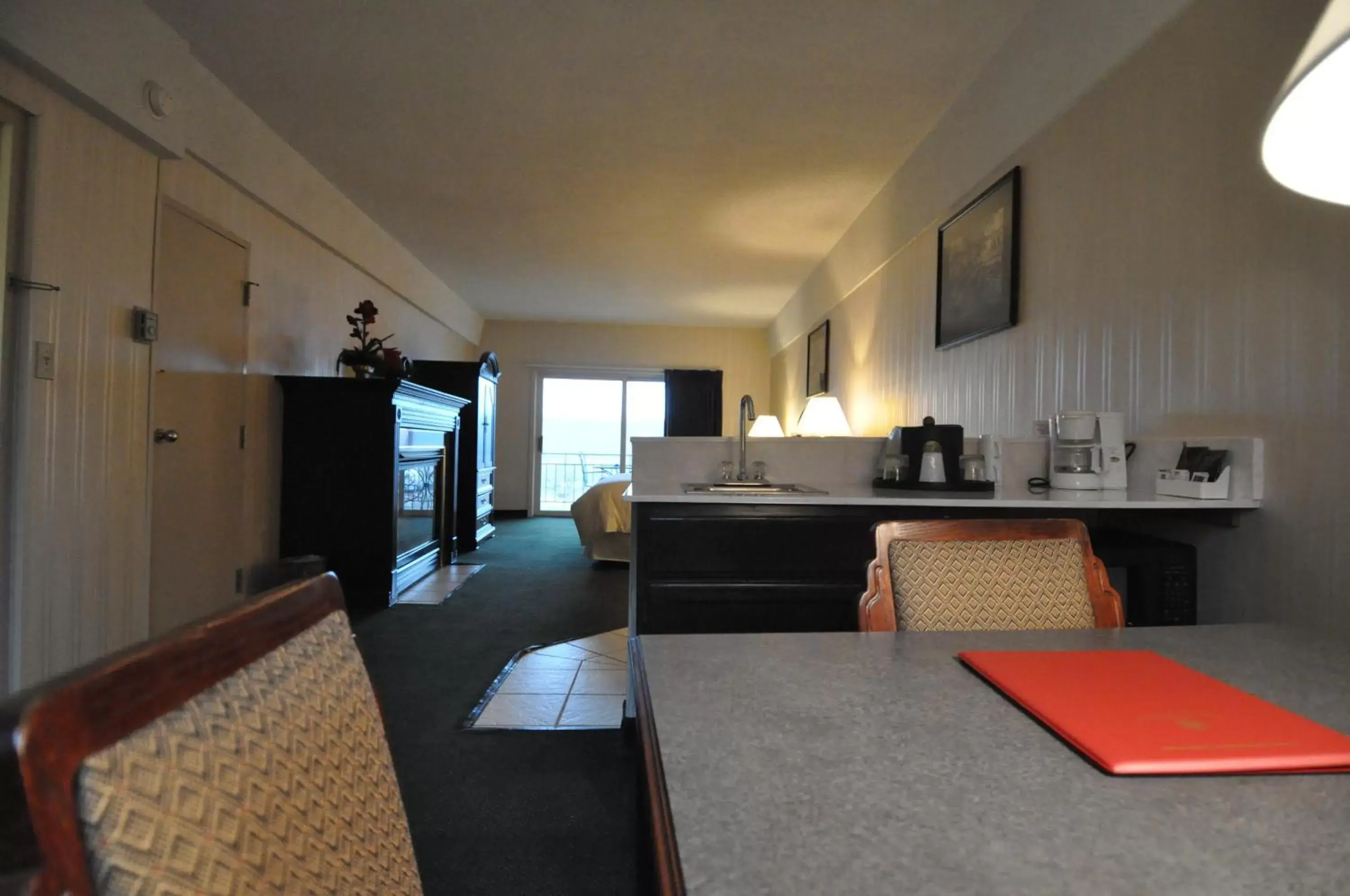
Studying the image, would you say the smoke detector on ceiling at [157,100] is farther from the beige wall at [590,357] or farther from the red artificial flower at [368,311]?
the beige wall at [590,357]

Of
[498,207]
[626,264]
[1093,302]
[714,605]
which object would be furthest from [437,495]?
[1093,302]

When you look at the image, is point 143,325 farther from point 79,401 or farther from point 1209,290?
point 1209,290

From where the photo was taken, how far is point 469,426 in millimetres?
5500

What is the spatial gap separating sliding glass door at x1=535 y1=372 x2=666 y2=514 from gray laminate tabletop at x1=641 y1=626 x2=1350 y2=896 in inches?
300

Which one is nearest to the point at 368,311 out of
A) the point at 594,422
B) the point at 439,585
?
the point at 439,585

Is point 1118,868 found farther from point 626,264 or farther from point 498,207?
point 626,264

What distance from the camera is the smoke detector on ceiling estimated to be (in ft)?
7.90

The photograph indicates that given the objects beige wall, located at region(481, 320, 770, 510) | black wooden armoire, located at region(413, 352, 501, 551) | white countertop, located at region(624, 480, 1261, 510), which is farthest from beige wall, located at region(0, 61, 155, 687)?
beige wall, located at region(481, 320, 770, 510)

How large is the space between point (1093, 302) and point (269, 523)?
392 centimetres

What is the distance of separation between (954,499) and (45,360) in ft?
9.30

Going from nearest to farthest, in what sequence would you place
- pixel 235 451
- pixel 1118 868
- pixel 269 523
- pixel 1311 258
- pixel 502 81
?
pixel 1118 868
pixel 1311 258
pixel 502 81
pixel 235 451
pixel 269 523

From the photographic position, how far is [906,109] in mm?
3107

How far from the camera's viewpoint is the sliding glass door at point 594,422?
328 inches

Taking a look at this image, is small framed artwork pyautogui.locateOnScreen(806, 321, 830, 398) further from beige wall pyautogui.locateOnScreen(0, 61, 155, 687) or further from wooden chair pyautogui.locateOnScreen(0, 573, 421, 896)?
wooden chair pyautogui.locateOnScreen(0, 573, 421, 896)
